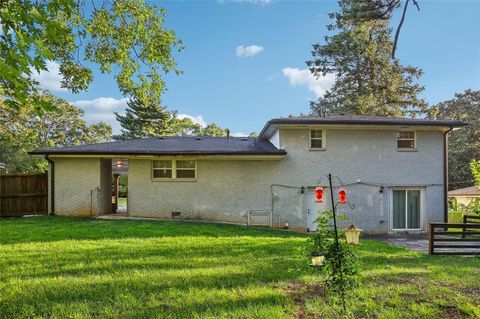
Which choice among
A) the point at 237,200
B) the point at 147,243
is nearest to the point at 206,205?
the point at 237,200

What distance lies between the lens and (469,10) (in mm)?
9148

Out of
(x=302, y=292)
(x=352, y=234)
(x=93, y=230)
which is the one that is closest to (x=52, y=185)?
(x=93, y=230)

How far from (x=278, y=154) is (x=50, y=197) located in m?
9.79

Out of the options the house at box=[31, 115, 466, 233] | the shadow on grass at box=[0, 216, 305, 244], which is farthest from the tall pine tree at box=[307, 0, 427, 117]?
the shadow on grass at box=[0, 216, 305, 244]

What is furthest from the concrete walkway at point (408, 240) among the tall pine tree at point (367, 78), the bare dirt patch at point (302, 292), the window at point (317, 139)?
the tall pine tree at point (367, 78)

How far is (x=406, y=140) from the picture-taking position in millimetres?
15391

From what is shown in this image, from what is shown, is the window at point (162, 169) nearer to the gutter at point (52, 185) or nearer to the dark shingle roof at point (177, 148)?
the dark shingle roof at point (177, 148)

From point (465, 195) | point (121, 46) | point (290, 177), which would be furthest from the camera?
point (465, 195)

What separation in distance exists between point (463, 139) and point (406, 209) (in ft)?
93.9

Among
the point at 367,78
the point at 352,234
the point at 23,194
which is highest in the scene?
the point at 367,78

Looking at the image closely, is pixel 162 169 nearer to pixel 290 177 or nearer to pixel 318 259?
pixel 290 177

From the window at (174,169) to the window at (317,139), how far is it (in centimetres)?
519

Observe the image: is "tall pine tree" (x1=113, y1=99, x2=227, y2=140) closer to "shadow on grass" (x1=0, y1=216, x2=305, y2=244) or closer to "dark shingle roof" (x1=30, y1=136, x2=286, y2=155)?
"dark shingle roof" (x1=30, y1=136, x2=286, y2=155)

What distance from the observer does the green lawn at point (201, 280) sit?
470 cm
